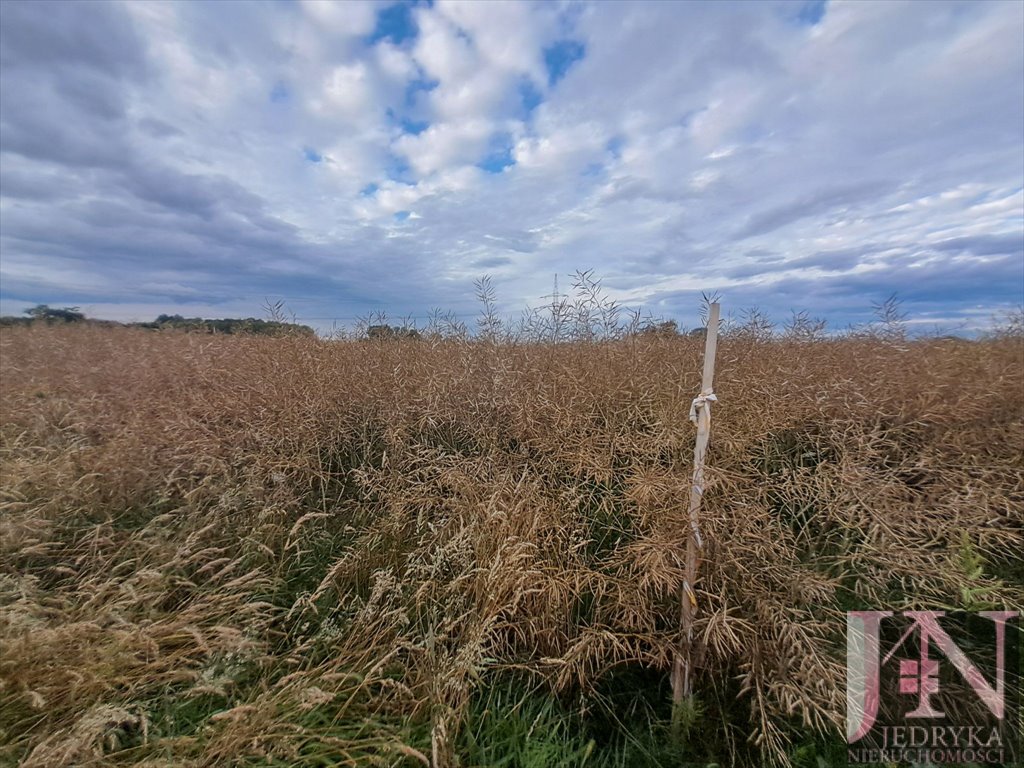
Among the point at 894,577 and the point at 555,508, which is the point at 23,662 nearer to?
the point at 555,508

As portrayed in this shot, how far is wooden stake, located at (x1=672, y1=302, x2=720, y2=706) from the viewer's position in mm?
1712

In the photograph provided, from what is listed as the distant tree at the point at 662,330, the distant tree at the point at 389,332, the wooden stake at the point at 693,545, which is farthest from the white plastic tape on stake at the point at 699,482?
the distant tree at the point at 389,332

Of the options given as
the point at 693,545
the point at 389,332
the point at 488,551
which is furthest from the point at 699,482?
the point at 389,332

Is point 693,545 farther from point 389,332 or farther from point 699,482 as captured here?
point 389,332

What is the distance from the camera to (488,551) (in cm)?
199

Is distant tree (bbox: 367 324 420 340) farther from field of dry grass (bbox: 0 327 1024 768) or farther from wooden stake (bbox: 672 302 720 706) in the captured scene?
wooden stake (bbox: 672 302 720 706)

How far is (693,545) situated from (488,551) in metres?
0.96

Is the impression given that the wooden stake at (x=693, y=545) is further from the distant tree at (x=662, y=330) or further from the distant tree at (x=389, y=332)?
the distant tree at (x=389, y=332)

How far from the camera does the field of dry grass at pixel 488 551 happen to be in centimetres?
152

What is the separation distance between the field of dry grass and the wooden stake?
0.07 m

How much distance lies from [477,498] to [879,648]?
1964 mm

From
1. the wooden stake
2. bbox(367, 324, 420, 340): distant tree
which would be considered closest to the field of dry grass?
the wooden stake

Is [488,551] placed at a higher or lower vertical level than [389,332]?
lower

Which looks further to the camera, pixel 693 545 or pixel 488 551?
pixel 488 551
